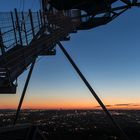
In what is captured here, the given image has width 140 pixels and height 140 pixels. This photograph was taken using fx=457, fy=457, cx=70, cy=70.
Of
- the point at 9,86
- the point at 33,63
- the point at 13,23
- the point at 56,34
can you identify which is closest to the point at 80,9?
the point at 56,34

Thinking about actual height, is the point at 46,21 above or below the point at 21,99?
above

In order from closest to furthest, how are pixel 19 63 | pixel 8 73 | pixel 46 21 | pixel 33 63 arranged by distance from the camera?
1. pixel 8 73
2. pixel 19 63
3. pixel 33 63
4. pixel 46 21

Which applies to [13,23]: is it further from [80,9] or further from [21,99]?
[80,9]

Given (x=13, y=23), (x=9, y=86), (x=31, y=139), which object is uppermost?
(x=13, y=23)

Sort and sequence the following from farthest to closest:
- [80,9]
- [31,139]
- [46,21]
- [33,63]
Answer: [80,9] < [46,21] < [33,63] < [31,139]

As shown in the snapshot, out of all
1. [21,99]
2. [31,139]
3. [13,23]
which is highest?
[13,23]

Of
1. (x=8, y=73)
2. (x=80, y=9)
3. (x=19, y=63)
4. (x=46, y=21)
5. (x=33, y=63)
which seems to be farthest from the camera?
(x=80, y=9)

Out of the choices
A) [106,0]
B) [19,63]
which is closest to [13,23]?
[19,63]

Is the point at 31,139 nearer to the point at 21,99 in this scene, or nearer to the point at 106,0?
the point at 21,99

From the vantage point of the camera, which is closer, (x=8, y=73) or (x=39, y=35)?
(x=8, y=73)
